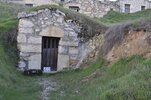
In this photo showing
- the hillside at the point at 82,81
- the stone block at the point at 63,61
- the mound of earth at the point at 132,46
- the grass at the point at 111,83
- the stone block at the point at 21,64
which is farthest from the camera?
the stone block at the point at 63,61

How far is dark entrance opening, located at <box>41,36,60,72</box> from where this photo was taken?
599 inches

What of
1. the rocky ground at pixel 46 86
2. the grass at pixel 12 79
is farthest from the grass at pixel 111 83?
the grass at pixel 12 79

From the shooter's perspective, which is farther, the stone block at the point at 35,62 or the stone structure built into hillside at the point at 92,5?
the stone structure built into hillside at the point at 92,5

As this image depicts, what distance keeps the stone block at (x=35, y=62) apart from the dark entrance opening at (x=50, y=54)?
1.40ft

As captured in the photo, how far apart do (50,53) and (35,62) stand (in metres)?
0.85

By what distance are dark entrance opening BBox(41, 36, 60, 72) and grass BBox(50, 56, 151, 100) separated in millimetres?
1707

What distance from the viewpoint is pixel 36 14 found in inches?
576

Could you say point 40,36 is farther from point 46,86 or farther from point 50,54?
point 46,86

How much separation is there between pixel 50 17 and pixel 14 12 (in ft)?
24.2

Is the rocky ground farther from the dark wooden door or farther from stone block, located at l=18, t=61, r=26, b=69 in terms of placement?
the dark wooden door

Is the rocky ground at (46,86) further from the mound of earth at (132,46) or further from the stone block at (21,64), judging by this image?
the stone block at (21,64)

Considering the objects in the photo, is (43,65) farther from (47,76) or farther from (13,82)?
(13,82)

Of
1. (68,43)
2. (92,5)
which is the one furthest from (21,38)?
(92,5)

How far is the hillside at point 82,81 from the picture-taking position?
7.16 metres
